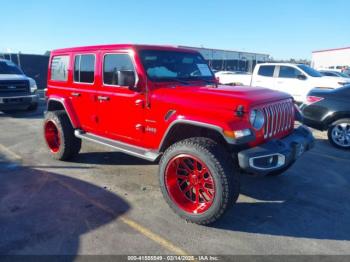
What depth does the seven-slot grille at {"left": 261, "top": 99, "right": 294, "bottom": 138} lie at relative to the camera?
354cm

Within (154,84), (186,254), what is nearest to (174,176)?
(186,254)

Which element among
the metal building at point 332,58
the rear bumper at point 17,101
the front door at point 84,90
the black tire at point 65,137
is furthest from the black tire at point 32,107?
the metal building at point 332,58

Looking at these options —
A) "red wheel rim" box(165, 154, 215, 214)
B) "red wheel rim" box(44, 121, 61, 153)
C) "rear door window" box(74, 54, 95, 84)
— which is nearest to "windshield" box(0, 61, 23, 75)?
"red wheel rim" box(44, 121, 61, 153)

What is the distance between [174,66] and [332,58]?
57.5 meters

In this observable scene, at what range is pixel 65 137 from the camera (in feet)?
17.3

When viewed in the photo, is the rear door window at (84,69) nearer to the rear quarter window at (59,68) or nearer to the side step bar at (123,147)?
the rear quarter window at (59,68)

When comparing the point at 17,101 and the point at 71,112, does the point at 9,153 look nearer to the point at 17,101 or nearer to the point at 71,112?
the point at 71,112

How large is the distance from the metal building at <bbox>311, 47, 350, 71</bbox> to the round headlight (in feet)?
166

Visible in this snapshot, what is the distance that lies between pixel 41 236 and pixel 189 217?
1.59 metres

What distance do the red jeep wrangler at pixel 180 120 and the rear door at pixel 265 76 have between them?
8453 millimetres

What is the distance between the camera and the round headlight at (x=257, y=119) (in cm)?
330

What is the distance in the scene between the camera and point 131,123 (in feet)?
13.8

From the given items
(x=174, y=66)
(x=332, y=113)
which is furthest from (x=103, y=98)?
(x=332, y=113)

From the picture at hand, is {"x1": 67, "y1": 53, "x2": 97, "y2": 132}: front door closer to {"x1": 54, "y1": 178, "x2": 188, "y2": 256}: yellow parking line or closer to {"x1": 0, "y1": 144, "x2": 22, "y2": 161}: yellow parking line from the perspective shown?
{"x1": 54, "y1": 178, "x2": 188, "y2": 256}: yellow parking line
